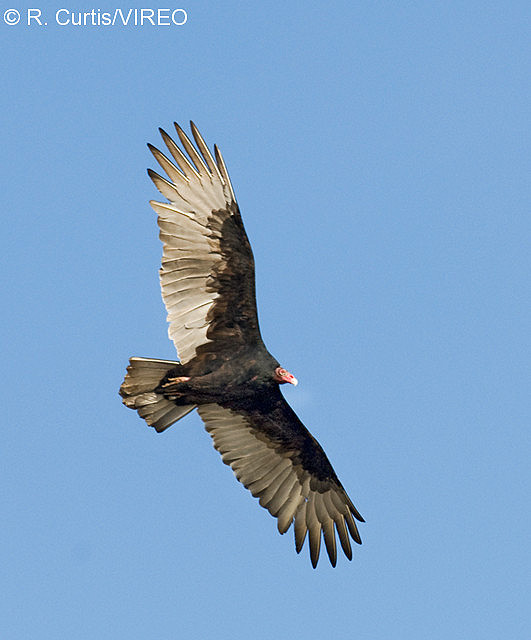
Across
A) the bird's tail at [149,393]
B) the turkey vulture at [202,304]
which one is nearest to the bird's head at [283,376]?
the turkey vulture at [202,304]

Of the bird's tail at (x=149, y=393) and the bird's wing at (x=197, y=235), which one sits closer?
the bird's wing at (x=197, y=235)

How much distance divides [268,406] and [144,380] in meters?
1.58

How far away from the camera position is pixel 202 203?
34.7 ft

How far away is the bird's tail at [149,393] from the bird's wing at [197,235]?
393mm

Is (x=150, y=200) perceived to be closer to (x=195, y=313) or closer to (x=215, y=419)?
(x=195, y=313)

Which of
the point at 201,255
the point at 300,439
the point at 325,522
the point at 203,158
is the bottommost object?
the point at 325,522

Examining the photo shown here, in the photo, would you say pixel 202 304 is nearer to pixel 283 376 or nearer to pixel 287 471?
pixel 283 376

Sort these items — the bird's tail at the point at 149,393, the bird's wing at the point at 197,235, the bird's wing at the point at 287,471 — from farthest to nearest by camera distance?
the bird's wing at the point at 287,471, the bird's tail at the point at 149,393, the bird's wing at the point at 197,235

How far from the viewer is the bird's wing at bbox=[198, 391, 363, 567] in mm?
12016

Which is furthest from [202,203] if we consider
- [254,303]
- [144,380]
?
[144,380]

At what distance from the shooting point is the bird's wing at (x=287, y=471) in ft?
39.4

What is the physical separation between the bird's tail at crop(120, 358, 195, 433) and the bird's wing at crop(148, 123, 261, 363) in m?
0.39

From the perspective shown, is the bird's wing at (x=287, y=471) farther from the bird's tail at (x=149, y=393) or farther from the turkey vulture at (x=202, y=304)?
the bird's tail at (x=149, y=393)

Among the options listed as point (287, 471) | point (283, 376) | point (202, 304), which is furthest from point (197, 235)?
point (287, 471)
